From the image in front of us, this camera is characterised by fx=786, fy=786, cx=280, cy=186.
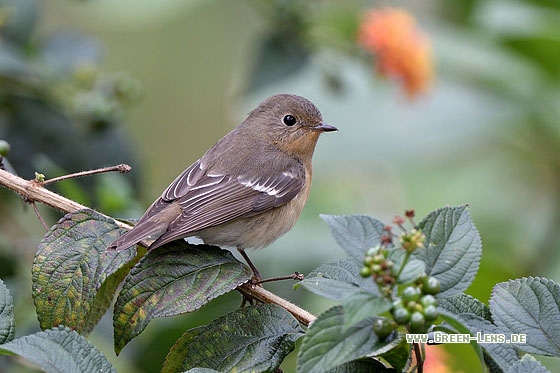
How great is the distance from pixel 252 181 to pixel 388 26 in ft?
4.38

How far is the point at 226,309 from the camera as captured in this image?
371 centimetres

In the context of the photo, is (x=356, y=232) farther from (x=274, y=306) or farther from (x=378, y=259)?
(x=274, y=306)

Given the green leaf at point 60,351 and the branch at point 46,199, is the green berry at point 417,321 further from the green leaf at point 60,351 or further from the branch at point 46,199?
the green leaf at point 60,351

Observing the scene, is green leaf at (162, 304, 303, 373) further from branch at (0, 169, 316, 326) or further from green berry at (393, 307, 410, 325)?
green berry at (393, 307, 410, 325)

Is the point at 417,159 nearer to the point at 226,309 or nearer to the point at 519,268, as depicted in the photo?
the point at 519,268

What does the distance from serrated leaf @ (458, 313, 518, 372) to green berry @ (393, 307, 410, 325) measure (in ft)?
0.83

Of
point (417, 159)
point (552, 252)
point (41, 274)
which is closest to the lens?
point (41, 274)

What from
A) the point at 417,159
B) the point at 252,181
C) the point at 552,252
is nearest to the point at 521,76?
the point at 417,159

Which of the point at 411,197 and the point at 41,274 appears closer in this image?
the point at 41,274

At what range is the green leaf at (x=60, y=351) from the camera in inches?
66.9

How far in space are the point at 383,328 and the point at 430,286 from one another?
138 millimetres

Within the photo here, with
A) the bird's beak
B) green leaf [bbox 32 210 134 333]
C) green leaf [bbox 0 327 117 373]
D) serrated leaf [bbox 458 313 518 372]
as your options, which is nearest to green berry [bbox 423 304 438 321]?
serrated leaf [bbox 458 313 518 372]

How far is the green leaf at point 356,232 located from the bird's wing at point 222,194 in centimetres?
111

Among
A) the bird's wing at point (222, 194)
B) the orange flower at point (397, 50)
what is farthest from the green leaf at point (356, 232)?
the orange flower at point (397, 50)
